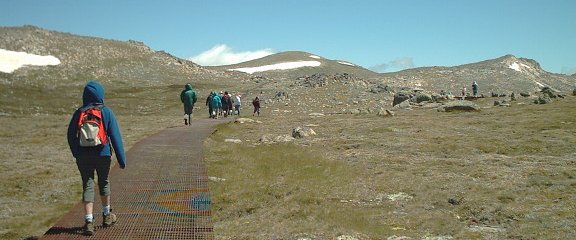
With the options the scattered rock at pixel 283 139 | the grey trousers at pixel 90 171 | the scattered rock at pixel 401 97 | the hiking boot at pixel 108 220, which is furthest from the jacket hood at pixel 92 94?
the scattered rock at pixel 401 97

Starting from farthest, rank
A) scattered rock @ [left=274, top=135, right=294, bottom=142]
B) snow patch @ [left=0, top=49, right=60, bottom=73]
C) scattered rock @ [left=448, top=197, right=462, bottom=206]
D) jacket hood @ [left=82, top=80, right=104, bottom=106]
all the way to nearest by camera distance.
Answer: snow patch @ [left=0, top=49, right=60, bottom=73] → scattered rock @ [left=274, top=135, right=294, bottom=142] → scattered rock @ [left=448, top=197, right=462, bottom=206] → jacket hood @ [left=82, top=80, right=104, bottom=106]

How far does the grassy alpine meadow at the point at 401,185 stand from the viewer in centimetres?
939

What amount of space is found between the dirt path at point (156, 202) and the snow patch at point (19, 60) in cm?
7629

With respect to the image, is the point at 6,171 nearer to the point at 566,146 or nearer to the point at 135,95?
the point at 566,146

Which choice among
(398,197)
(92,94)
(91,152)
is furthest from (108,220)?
(398,197)

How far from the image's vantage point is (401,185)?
42.7 feet

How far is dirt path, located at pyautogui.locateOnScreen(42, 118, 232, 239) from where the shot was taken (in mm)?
8695

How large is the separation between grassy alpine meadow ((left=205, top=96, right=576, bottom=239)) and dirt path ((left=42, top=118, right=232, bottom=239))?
58 cm

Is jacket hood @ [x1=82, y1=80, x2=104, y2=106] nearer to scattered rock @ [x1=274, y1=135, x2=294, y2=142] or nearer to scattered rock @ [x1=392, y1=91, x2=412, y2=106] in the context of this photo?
scattered rock @ [x1=274, y1=135, x2=294, y2=142]

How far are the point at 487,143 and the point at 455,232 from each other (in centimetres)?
1249

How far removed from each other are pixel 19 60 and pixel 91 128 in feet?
294

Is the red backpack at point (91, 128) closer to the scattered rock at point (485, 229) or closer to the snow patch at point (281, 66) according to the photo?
the scattered rock at point (485, 229)

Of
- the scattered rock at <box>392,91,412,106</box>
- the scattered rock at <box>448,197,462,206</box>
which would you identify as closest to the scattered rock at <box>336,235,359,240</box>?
the scattered rock at <box>448,197,462,206</box>

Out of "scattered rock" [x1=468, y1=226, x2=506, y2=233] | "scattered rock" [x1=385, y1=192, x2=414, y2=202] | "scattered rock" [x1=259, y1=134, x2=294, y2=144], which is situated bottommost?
"scattered rock" [x1=385, y1=192, x2=414, y2=202]
